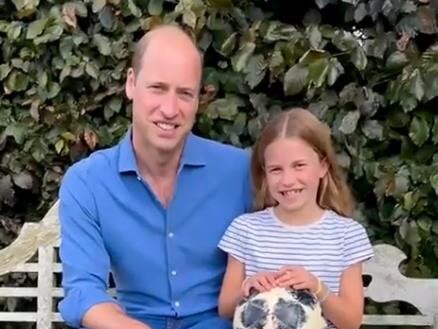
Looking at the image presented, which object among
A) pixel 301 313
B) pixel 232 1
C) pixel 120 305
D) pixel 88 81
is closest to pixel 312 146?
pixel 301 313

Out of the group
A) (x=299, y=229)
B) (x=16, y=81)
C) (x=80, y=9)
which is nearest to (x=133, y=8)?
(x=80, y=9)

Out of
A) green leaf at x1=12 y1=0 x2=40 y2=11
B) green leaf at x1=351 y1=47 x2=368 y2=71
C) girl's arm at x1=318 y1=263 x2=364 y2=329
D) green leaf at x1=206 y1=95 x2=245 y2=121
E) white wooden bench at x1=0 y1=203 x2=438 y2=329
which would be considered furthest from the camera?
green leaf at x1=12 y1=0 x2=40 y2=11

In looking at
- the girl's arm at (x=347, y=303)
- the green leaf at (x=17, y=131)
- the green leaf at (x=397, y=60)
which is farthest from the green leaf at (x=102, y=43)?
the girl's arm at (x=347, y=303)

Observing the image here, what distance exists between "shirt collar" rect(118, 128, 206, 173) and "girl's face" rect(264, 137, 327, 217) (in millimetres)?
231

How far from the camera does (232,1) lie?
385 cm

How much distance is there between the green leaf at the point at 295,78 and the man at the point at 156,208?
0.55 metres

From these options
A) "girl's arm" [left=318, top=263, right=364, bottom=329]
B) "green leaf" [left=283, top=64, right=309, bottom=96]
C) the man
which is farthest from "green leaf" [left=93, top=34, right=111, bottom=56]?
"girl's arm" [left=318, top=263, right=364, bottom=329]

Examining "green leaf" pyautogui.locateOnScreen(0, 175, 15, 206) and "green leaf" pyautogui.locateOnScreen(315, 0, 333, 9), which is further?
"green leaf" pyautogui.locateOnScreen(0, 175, 15, 206)

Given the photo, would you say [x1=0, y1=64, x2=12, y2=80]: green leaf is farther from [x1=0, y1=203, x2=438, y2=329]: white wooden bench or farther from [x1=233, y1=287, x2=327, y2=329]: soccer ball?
[x1=233, y1=287, x2=327, y2=329]: soccer ball

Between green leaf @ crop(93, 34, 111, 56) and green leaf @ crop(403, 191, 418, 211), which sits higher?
green leaf @ crop(93, 34, 111, 56)

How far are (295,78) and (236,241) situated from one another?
795mm

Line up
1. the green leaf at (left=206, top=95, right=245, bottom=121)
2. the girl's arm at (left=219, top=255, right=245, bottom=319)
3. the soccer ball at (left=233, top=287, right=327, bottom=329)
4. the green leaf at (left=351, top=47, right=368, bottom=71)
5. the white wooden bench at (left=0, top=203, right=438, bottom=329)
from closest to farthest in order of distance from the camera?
the soccer ball at (left=233, top=287, right=327, bottom=329) < the girl's arm at (left=219, top=255, right=245, bottom=319) < the white wooden bench at (left=0, top=203, right=438, bottom=329) < the green leaf at (left=351, top=47, right=368, bottom=71) < the green leaf at (left=206, top=95, right=245, bottom=121)

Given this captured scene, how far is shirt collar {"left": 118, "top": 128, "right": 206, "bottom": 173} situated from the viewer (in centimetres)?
312

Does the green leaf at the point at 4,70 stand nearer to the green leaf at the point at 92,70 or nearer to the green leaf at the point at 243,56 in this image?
the green leaf at the point at 92,70
